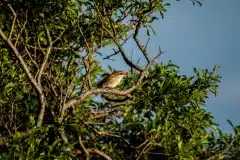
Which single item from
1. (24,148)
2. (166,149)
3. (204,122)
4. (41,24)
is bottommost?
(24,148)

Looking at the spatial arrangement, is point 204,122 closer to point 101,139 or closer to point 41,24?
point 101,139

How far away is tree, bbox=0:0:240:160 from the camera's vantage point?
43.0 ft

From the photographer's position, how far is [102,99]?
15.3 meters

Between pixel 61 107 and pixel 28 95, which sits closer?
pixel 61 107

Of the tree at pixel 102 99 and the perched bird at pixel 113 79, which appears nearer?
the tree at pixel 102 99

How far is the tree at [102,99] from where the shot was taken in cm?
1309

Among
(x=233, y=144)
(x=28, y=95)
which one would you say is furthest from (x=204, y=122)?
(x=28, y=95)

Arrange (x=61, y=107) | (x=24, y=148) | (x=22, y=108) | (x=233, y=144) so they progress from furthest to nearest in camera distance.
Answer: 1. (x=22, y=108)
2. (x=233, y=144)
3. (x=61, y=107)
4. (x=24, y=148)

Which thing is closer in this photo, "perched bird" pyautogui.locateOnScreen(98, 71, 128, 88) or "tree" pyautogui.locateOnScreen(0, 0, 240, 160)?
"tree" pyautogui.locateOnScreen(0, 0, 240, 160)

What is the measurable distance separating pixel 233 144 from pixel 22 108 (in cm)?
548

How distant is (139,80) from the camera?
14383 millimetres

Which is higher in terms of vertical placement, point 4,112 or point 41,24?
point 41,24

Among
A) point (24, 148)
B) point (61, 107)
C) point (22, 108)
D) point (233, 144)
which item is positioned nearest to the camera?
point (24, 148)

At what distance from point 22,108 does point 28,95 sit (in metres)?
0.48
